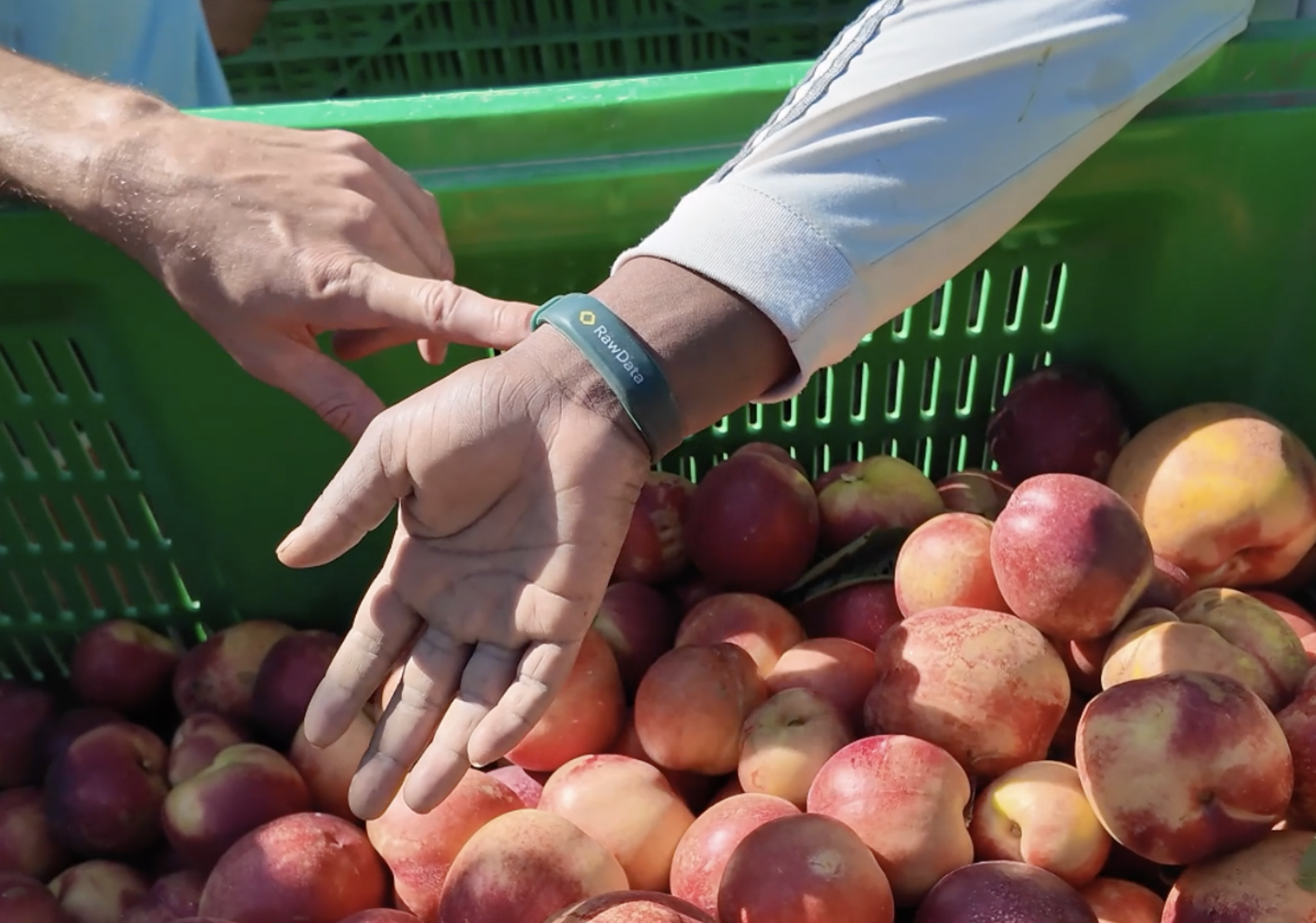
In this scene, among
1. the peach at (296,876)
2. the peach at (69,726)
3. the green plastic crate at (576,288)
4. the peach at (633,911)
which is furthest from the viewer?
the peach at (69,726)

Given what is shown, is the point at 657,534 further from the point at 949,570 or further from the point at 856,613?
the point at 949,570

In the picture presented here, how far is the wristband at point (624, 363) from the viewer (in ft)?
3.51

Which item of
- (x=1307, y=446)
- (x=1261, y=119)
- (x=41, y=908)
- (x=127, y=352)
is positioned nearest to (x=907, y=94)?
(x=1261, y=119)

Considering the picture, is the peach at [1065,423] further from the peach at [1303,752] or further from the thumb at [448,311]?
the thumb at [448,311]

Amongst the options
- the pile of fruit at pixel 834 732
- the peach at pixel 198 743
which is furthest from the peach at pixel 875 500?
the peach at pixel 198 743

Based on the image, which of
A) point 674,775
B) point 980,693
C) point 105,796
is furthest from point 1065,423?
point 105,796

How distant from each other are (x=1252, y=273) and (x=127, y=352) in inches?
56.7

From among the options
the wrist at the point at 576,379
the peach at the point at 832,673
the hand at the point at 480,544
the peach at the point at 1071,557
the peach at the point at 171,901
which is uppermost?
the wrist at the point at 576,379

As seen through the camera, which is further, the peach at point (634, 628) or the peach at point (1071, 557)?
the peach at point (634, 628)

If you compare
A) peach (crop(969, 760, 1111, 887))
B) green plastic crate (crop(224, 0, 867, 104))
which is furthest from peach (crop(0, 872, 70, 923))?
green plastic crate (crop(224, 0, 867, 104))

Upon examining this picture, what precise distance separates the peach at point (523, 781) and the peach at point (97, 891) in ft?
1.54

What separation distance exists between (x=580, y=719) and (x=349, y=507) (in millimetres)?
479

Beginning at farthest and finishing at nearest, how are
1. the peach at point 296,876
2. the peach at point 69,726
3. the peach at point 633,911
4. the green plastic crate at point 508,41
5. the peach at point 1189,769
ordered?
1. the green plastic crate at point 508,41
2. the peach at point 69,726
3. the peach at point 296,876
4. the peach at point 1189,769
5. the peach at point 633,911

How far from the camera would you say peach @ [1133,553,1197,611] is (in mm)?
1370
